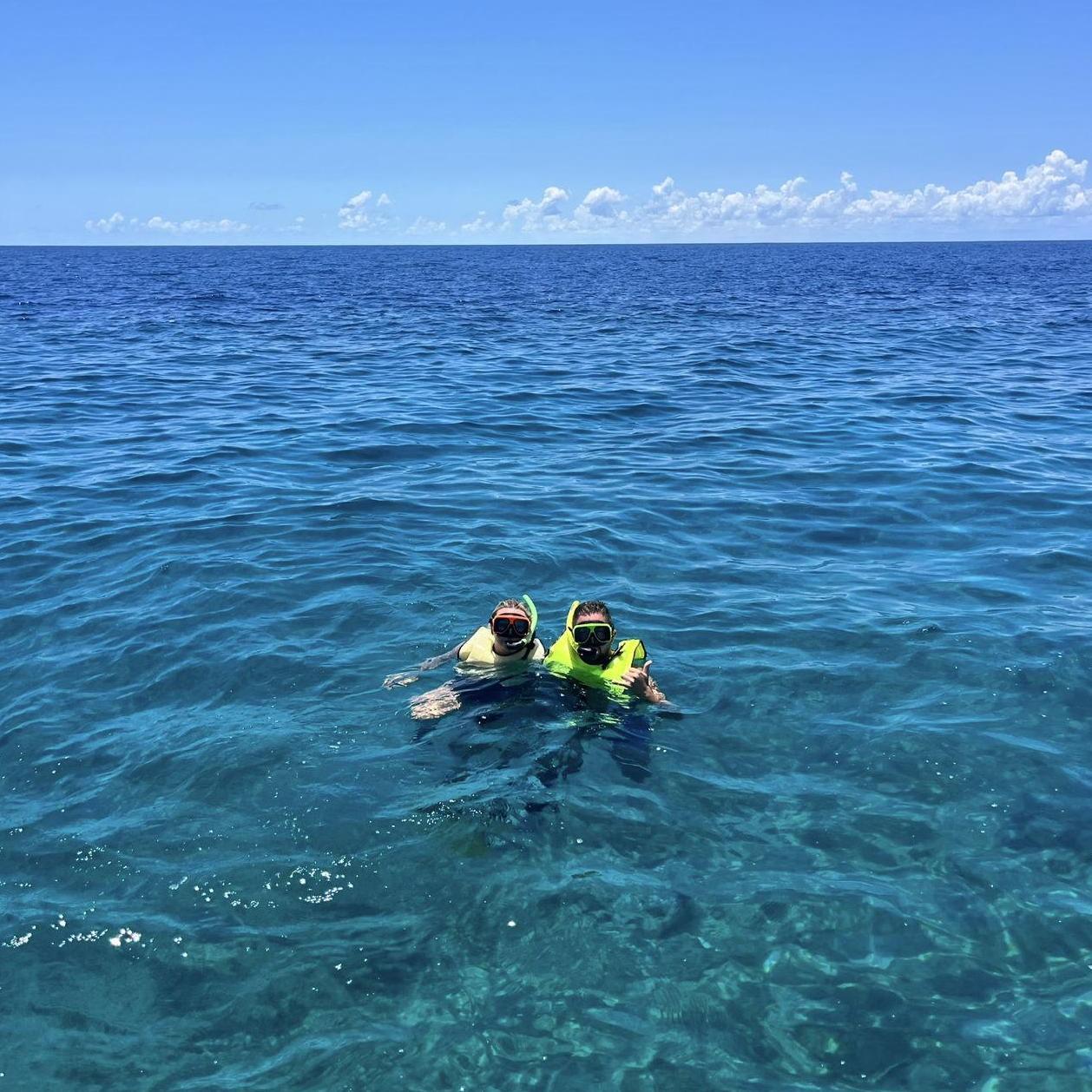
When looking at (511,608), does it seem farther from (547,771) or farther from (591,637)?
(547,771)

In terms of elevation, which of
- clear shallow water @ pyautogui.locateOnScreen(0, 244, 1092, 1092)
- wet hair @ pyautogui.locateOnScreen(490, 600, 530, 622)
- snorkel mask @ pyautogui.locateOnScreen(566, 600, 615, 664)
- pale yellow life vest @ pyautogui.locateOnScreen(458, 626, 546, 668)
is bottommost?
clear shallow water @ pyautogui.locateOnScreen(0, 244, 1092, 1092)

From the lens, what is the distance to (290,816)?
7.57m

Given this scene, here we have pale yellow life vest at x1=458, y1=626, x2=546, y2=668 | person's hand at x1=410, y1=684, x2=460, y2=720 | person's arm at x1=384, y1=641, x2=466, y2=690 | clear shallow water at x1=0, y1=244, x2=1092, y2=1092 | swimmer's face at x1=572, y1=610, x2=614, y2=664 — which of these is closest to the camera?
clear shallow water at x1=0, y1=244, x2=1092, y2=1092

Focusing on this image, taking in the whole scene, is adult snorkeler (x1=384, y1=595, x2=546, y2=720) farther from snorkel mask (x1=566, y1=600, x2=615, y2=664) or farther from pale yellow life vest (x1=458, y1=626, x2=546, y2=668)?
snorkel mask (x1=566, y1=600, x2=615, y2=664)

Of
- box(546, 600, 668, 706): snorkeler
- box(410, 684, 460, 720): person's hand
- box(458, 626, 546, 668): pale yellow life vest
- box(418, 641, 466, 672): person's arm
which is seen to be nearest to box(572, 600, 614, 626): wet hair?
box(546, 600, 668, 706): snorkeler

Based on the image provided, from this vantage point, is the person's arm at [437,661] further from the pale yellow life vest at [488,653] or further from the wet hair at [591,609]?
the wet hair at [591,609]

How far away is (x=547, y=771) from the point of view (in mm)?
8188

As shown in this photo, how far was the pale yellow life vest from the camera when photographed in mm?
9148

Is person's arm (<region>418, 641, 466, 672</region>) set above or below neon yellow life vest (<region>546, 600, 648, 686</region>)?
below

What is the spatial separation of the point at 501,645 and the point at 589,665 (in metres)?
0.95

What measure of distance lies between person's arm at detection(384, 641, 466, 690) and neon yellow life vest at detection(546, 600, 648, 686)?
3.81 feet

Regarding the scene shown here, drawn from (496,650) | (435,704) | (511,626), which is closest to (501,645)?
(496,650)

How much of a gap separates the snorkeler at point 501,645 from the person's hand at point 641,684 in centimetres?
106

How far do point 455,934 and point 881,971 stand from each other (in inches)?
117
